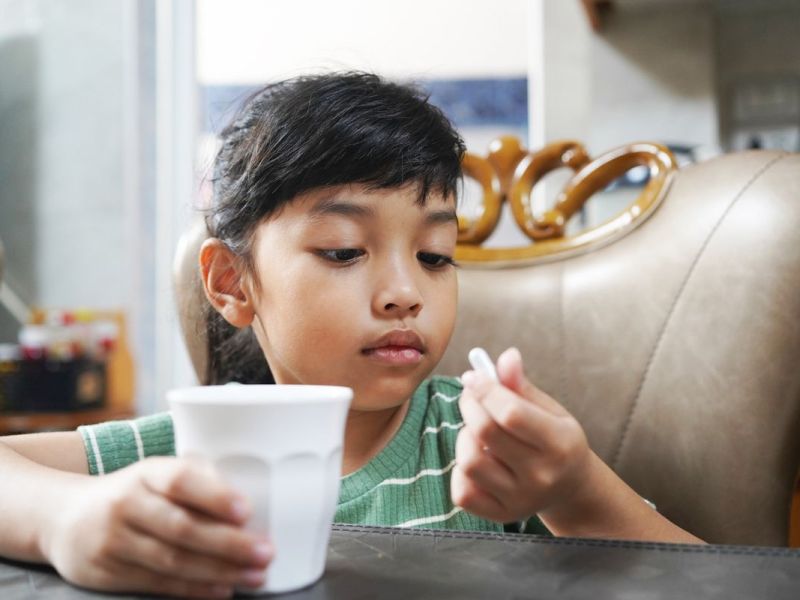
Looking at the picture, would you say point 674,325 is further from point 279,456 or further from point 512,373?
point 279,456

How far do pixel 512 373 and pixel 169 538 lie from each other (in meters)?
0.21

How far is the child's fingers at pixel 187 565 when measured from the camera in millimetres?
387

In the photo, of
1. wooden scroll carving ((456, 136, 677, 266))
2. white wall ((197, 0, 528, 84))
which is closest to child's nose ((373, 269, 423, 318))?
wooden scroll carving ((456, 136, 677, 266))

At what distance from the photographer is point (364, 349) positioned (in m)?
0.76

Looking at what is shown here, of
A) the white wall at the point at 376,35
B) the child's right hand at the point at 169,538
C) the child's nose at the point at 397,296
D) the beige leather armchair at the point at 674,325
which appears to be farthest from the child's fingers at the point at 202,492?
the white wall at the point at 376,35

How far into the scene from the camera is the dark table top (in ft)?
1.32

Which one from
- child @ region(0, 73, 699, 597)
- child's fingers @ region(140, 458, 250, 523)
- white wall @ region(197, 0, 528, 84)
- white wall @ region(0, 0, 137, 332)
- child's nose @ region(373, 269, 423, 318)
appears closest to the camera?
child's fingers @ region(140, 458, 250, 523)

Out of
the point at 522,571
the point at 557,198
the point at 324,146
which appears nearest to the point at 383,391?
the point at 324,146

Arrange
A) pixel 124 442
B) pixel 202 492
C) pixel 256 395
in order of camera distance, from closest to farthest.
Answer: pixel 202 492
pixel 256 395
pixel 124 442

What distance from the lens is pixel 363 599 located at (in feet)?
1.28

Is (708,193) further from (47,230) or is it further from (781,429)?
(47,230)

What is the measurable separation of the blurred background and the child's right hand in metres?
2.14

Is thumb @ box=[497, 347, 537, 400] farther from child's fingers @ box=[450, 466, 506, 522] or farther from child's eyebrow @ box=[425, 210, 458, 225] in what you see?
child's eyebrow @ box=[425, 210, 458, 225]

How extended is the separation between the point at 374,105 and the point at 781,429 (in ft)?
1.94
